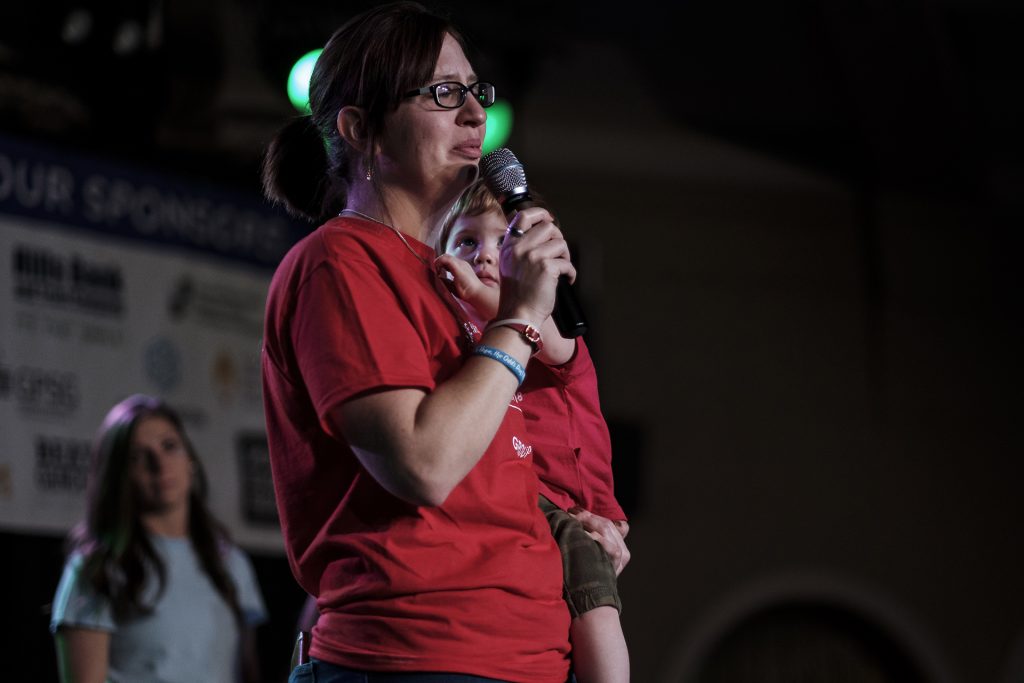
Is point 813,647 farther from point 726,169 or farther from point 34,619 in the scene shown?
point 34,619

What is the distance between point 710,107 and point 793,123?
1.48ft

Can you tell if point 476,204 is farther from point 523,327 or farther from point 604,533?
point 523,327

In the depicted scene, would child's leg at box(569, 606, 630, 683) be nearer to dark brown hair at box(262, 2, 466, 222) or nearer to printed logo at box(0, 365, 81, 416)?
dark brown hair at box(262, 2, 466, 222)

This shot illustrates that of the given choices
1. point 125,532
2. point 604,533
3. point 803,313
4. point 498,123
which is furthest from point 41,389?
point 803,313

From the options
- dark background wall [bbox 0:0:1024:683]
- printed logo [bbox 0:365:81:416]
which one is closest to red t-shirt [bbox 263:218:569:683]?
printed logo [bbox 0:365:81:416]

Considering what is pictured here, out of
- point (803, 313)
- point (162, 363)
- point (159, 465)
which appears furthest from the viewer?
point (803, 313)

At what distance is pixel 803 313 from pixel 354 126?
17.2ft

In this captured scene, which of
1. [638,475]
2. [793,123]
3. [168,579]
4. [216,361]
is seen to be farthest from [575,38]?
[168,579]

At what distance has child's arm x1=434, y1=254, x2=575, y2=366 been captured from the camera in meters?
1.51

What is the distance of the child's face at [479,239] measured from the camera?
2006mm

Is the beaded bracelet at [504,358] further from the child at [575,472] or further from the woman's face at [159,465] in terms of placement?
the woman's face at [159,465]

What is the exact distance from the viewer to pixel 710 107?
6.67 m

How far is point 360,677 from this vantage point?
4.20 ft

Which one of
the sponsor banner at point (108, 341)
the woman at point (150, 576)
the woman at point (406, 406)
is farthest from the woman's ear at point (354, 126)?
the sponsor banner at point (108, 341)
